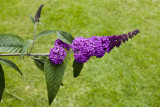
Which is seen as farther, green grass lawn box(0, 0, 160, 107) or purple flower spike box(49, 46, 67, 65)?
green grass lawn box(0, 0, 160, 107)

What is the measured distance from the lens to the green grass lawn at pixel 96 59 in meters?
2.48

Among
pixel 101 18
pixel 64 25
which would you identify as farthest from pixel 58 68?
pixel 101 18

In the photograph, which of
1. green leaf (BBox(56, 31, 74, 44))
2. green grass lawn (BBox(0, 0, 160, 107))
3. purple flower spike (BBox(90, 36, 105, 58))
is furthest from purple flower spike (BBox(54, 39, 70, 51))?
green grass lawn (BBox(0, 0, 160, 107))

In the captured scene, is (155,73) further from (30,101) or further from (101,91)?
(30,101)

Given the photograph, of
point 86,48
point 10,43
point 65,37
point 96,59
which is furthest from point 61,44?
point 96,59

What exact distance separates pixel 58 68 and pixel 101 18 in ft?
8.85

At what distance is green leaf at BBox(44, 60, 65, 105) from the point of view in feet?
3.19

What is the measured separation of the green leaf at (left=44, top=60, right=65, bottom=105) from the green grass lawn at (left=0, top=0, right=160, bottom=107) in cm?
148

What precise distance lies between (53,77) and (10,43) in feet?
1.05

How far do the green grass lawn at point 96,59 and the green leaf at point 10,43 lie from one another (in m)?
1.44

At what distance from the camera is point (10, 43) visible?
1.10m

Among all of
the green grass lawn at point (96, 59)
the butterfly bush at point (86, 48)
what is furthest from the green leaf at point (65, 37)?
the green grass lawn at point (96, 59)

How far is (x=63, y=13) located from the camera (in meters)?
3.63

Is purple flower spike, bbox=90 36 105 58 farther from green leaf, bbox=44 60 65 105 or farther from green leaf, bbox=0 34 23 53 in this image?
green leaf, bbox=0 34 23 53
